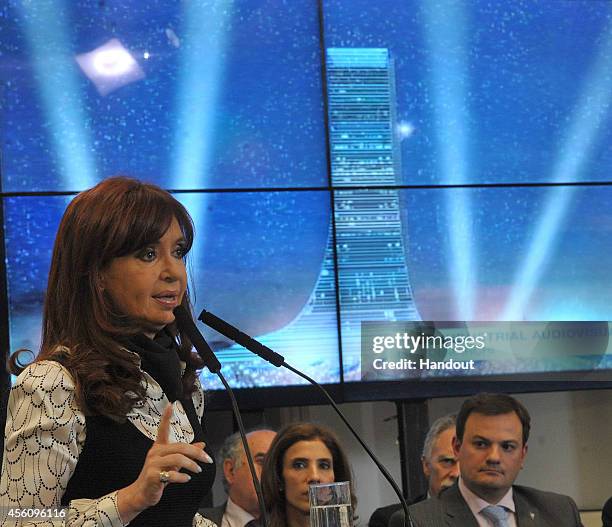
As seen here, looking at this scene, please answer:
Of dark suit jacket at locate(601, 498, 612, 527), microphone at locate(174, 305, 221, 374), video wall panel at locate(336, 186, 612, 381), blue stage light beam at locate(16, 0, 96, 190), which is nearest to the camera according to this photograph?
microphone at locate(174, 305, 221, 374)

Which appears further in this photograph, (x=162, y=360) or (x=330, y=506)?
(x=162, y=360)

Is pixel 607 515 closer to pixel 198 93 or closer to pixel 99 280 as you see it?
pixel 198 93

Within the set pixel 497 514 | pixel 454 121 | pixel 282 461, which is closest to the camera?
pixel 497 514

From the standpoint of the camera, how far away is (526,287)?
404 cm

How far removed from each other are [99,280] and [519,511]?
1744 mm

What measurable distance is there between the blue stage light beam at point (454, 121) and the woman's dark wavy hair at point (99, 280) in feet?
8.52

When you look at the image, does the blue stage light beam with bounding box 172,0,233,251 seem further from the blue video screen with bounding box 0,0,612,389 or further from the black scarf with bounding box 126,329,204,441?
the black scarf with bounding box 126,329,204,441

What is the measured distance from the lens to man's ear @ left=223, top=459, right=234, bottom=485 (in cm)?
349

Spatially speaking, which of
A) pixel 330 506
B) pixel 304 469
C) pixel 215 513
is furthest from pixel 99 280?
pixel 215 513

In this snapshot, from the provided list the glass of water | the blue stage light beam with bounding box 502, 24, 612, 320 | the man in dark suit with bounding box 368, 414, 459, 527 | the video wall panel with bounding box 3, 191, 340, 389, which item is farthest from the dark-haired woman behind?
the blue stage light beam with bounding box 502, 24, 612, 320

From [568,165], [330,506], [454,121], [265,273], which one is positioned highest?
[454,121]

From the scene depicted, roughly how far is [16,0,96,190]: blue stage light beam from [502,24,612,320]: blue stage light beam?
1.69 m

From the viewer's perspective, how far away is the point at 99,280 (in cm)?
147

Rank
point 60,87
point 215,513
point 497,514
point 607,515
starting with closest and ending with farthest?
point 497,514 → point 607,515 → point 215,513 → point 60,87
